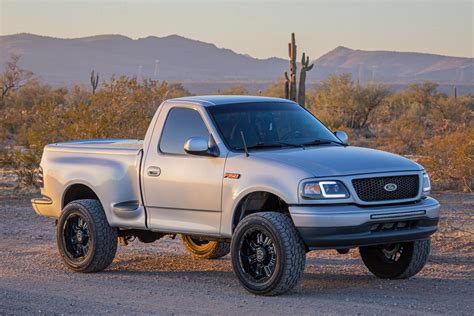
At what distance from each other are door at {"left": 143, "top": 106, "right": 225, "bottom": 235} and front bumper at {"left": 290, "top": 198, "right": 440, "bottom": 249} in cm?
113

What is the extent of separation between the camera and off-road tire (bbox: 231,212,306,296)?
9.30 m

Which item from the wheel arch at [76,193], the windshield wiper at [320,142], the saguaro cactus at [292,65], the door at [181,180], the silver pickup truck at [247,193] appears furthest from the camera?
the saguaro cactus at [292,65]

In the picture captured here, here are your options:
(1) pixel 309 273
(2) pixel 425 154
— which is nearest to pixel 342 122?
(2) pixel 425 154

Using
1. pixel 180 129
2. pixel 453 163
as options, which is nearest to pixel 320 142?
pixel 180 129

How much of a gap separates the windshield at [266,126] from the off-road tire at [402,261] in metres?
1.27

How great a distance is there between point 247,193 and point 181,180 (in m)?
0.95

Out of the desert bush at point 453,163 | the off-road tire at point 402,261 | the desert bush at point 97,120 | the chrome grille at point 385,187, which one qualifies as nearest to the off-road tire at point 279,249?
the chrome grille at point 385,187

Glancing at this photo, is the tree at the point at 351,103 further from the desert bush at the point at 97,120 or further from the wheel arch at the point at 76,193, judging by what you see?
the wheel arch at the point at 76,193

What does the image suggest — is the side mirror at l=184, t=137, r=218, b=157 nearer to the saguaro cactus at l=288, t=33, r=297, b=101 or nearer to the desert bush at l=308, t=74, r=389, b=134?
the saguaro cactus at l=288, t=33, r=297, b=101

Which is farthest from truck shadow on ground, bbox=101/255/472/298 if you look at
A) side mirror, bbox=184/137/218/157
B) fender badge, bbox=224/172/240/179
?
side mirror, bbox=184/137/218/157

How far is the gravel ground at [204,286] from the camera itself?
8.97 metres

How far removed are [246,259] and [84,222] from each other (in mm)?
2568

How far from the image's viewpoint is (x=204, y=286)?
10.3 m

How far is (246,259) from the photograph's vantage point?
9.77 metres
